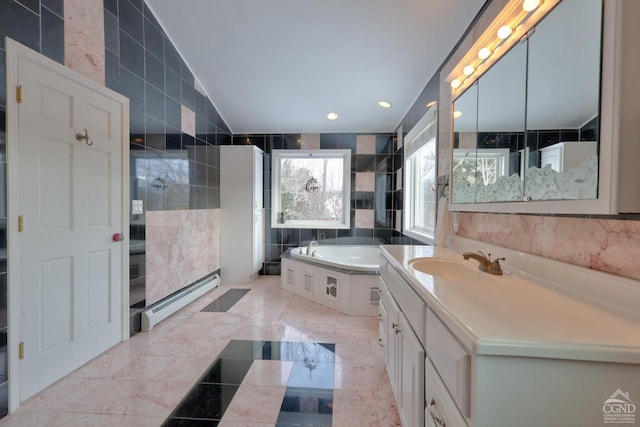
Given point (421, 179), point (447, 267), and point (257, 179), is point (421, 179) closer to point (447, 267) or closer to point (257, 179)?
point (447, 267)

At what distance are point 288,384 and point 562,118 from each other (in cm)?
196

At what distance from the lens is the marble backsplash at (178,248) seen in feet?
8.69

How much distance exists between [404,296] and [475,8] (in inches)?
78.4

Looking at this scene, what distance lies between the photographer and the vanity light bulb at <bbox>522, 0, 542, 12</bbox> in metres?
1.16

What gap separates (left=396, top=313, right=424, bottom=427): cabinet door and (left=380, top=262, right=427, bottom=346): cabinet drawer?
4 cm

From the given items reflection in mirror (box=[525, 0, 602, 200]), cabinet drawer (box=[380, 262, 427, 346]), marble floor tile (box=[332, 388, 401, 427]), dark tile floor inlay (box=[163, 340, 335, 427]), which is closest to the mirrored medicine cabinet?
reflection in mirror (box=[525, 0, 602, 200])

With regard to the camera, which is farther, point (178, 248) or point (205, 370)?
point (178, 248)

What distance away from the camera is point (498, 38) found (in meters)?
1.43

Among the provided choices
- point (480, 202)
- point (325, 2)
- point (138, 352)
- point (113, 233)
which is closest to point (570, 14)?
point (480, 202)

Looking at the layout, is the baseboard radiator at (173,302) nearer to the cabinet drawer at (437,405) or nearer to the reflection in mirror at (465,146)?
the cabinet drawer at (437,405)

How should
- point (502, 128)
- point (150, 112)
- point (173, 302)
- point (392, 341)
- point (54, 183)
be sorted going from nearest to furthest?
point (502, 128) → point (392, 341) → point (54, 183) → point (150, 112) → point (173, 302)

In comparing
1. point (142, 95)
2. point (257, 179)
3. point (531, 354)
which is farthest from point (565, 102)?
point (257, 179)

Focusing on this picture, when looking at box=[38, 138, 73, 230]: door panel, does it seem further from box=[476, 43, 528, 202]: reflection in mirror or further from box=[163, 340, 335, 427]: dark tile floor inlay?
box=[476, 43, 528, 202]: reflection in mirror

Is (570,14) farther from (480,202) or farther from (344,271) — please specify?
(344,271)
